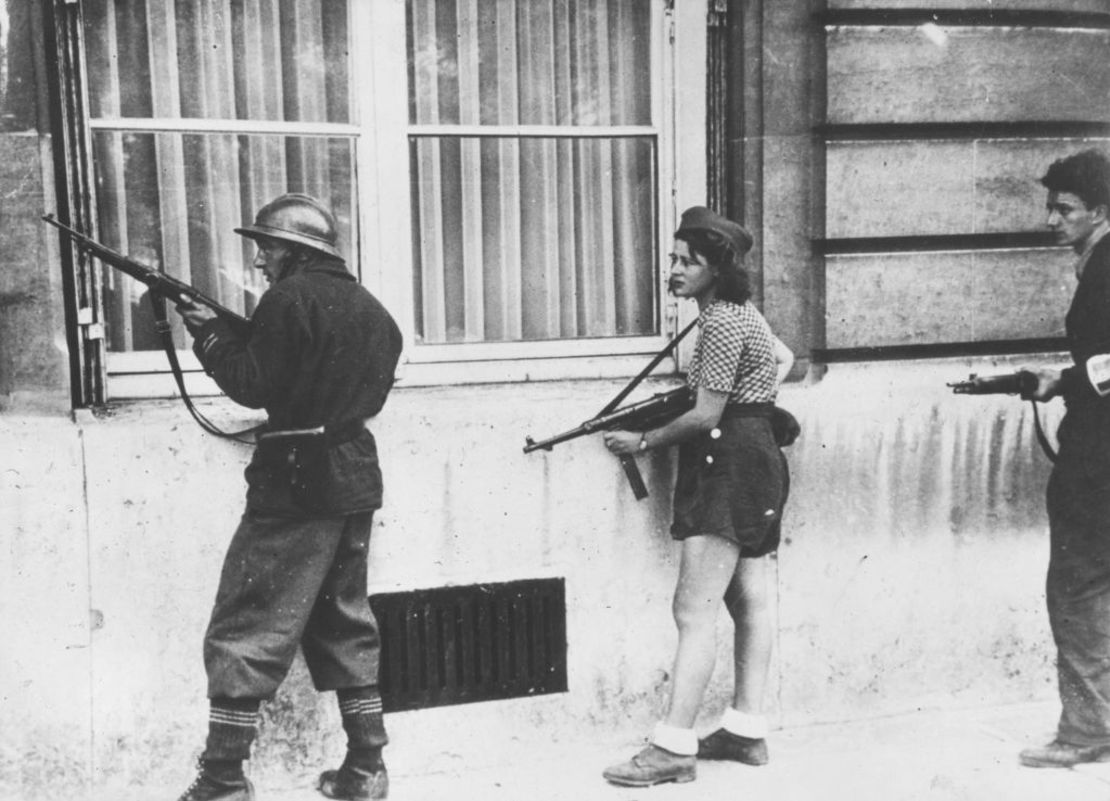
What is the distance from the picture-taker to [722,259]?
4.65 metres

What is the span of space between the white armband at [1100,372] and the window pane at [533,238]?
161cm

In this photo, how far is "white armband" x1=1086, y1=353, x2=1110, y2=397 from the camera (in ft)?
15.3

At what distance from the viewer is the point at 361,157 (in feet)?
16.6

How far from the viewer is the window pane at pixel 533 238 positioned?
5.24m

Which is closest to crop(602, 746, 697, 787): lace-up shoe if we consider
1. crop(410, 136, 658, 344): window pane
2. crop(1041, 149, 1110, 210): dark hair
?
crop(410, 136, 658, 344): window pane

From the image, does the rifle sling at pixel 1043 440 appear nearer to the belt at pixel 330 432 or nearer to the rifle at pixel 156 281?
the belt at pixel 330 432

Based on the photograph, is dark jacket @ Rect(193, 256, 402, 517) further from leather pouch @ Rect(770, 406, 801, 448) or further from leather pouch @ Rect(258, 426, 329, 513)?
leather pouch @ Rect(770, 406, 801, 448)

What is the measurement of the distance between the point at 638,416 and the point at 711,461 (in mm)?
300

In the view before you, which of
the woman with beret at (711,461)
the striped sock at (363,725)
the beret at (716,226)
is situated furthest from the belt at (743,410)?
the striped sock at (363,725)

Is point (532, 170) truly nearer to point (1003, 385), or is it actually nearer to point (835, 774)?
point (1003, 385)

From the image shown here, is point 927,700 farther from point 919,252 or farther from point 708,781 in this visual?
point 919,252

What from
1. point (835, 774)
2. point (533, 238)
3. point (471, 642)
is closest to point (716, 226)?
point (533, 238)

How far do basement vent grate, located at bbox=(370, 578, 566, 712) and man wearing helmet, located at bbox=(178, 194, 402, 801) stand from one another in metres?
0.44

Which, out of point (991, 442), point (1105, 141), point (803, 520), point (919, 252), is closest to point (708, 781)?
point (803, 520)
